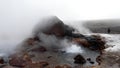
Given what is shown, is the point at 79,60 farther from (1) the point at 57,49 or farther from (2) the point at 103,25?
(2) the point at 103,25

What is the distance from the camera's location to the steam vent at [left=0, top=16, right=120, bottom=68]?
800 inches

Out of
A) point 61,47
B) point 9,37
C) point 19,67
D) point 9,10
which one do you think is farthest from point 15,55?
point 9,10

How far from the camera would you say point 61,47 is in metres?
24.0

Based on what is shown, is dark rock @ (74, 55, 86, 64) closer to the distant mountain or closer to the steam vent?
the steam vent

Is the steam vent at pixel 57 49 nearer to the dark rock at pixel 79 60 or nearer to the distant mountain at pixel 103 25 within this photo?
the dark rock at pixel 79 60

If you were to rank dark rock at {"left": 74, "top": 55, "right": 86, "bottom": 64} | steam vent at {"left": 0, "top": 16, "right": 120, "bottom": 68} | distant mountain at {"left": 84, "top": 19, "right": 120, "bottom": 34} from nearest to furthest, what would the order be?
steam vent at {"left": 0, "top": 16, "right": 120, "bottom": 68}
dark rock at {"left": 74, "top": 55, "right": 86, "bottom": 64}
distant mountain at {"left": 84, "top": 19, "right": 120, "bottom": 34}

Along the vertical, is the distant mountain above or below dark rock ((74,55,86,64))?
above

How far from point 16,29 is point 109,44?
8801mm

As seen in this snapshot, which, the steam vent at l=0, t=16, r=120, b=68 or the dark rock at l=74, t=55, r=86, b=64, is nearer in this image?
the steam vent at l=0, t=16, r=120, b=68

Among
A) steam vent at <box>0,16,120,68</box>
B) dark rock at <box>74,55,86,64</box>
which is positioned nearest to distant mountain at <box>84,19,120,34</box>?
steam vent at <box>0,16,120,68</box>

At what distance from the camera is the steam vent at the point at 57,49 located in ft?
66.6

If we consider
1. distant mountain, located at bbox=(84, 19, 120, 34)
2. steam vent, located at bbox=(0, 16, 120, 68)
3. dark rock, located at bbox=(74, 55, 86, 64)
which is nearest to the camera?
steam vent, located at bbox=(0, 16, 120, 68)

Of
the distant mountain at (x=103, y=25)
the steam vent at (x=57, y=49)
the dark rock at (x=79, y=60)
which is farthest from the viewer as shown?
the distant mountain at (x=103, y=25)

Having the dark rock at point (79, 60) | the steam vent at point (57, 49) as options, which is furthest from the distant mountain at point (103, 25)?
the dark rock at point (79, 60)
